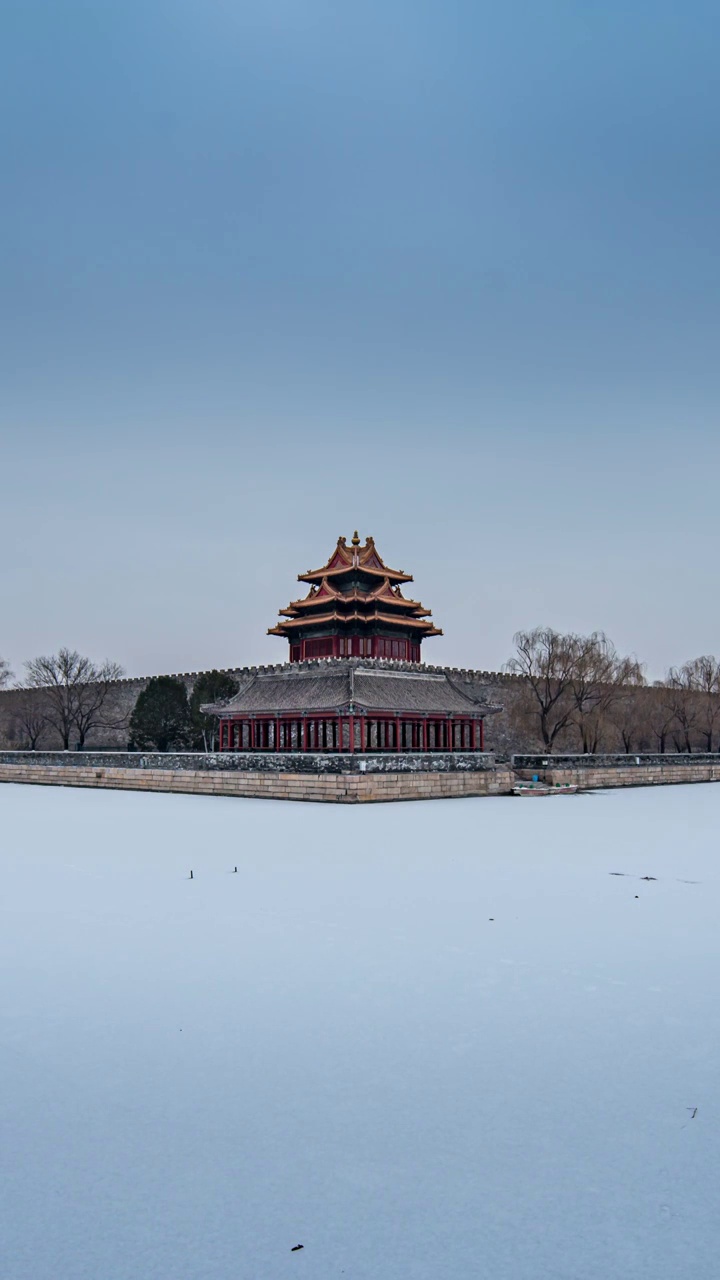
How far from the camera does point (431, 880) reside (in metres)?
9.20

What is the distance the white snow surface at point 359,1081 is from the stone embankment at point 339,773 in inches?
426

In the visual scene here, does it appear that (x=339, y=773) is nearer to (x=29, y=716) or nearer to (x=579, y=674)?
(x=579, y=674)

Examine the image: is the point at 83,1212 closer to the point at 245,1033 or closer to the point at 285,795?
the point at 245,1033

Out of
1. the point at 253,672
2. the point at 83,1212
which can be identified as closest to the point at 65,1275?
the point at 83,1212

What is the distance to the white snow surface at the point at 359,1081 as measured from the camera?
9.21 feet

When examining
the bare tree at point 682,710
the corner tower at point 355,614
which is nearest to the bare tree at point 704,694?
the bare tree at point 682,710

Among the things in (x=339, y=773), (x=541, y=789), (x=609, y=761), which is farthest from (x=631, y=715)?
(x=339, y=773)

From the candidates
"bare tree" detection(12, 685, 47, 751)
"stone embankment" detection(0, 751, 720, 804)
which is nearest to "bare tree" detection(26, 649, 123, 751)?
"bare tree" detection(12, 685, 47, 751)

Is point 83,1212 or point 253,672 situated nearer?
point 83,1212

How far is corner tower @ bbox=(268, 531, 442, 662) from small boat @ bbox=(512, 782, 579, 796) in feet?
24.4

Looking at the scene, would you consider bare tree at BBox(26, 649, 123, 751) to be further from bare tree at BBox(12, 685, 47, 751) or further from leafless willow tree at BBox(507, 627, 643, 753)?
leafless willow tree at BBox(507, 627, 643, 753)

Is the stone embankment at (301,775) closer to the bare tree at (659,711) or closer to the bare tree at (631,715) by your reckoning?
the bare tree at (631,715)

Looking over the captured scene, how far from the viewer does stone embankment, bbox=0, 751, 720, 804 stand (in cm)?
1973

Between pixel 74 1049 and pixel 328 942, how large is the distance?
2459 mm
